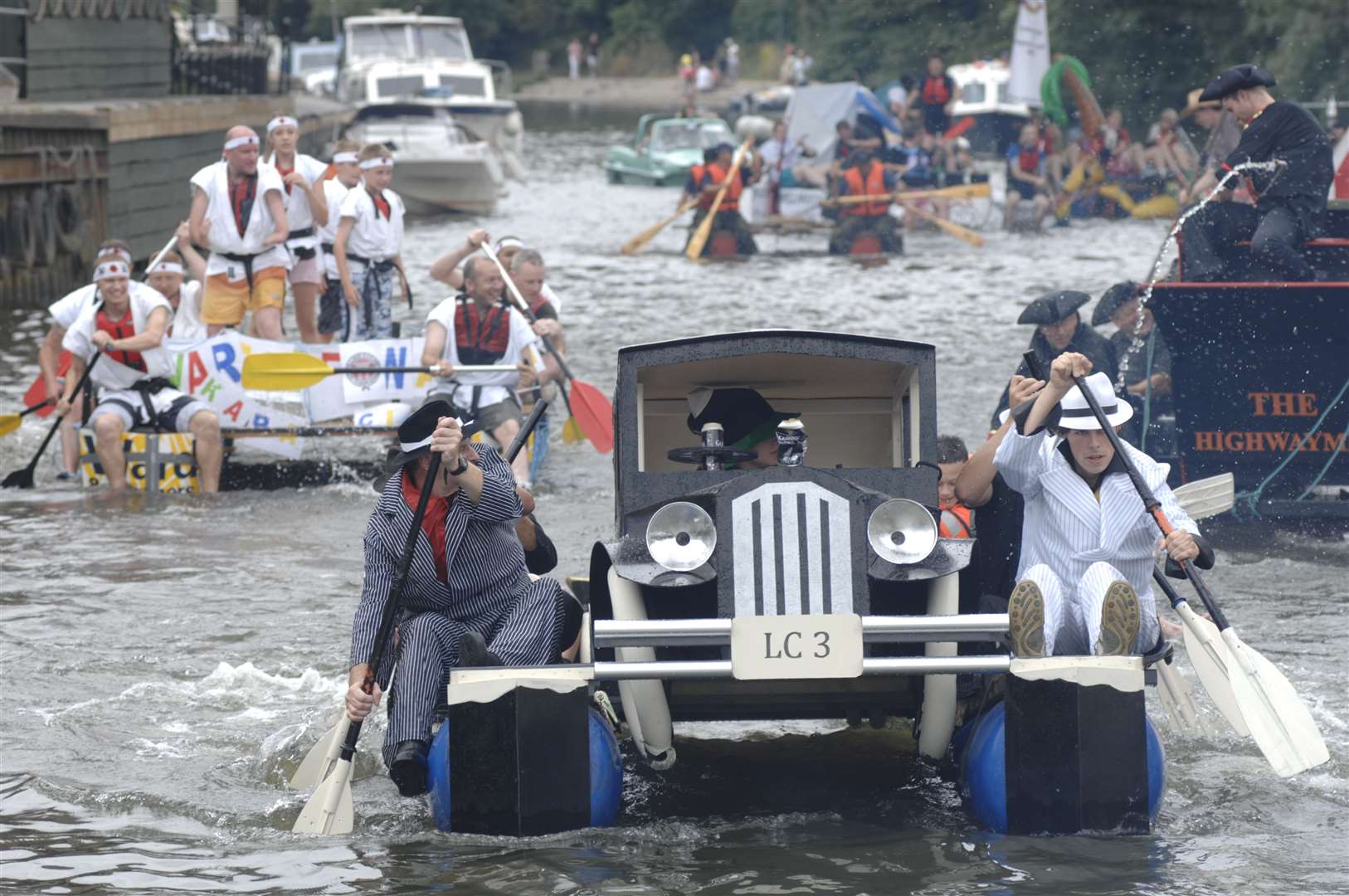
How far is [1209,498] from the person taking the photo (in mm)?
8617

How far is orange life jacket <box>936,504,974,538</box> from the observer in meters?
8.85

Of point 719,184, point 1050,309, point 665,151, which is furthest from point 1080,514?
point 665,151

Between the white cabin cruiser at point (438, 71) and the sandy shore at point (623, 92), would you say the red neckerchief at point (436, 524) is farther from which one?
the sandy shore at point (623, 92)

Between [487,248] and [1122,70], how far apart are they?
102ft

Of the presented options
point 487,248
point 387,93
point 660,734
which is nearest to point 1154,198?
point 387,93

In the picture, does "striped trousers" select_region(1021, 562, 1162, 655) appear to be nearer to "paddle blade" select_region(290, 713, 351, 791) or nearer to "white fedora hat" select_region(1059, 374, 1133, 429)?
"white fedora hat" select_region(1059, 374, 1133, 429)

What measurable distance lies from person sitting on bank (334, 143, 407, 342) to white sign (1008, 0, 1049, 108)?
790 inches

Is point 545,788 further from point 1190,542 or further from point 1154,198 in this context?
point 1154,198

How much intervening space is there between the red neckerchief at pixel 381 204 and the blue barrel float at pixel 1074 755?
30.9 feet

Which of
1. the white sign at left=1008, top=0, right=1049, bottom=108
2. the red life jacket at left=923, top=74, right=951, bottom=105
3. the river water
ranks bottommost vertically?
the river water

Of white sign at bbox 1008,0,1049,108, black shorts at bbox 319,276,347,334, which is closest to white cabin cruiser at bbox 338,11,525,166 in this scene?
white sign at bbox 1008,0,1049,108

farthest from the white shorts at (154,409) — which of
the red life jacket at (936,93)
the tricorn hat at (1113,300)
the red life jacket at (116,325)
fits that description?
the red life jacket at (936,93)

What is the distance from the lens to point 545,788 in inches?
272

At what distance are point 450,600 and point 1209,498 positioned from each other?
3.08 meters
